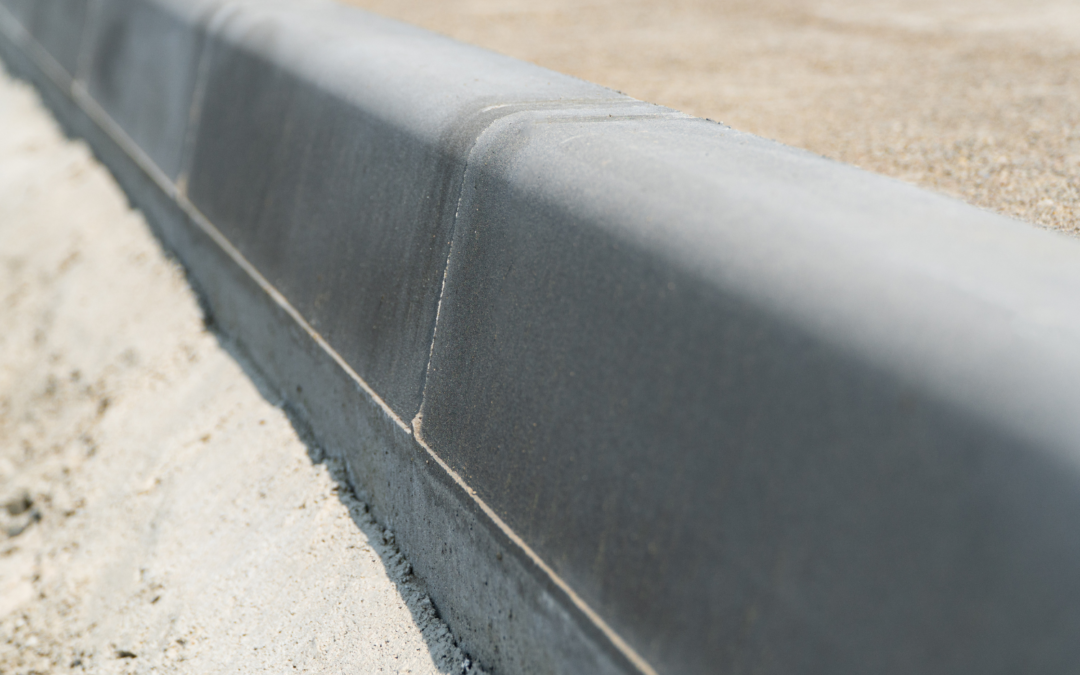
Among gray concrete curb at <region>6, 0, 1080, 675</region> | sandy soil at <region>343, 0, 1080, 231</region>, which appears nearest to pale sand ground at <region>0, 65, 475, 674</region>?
gray concrete curb at <region>6, 0, 1080, 675</region>

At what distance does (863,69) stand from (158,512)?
13.7 feet

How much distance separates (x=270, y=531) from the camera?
2.42m

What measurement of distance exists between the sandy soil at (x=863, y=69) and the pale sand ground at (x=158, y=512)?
2.23m

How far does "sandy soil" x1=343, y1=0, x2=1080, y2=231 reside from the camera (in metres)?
3.10

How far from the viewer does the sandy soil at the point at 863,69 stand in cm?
310

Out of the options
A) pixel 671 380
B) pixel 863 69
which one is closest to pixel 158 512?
pixel 671 380

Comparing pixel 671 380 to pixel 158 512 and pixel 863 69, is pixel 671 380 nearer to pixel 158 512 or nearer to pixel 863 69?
pixel 158 512

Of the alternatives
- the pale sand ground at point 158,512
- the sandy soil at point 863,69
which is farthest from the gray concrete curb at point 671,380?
the sandy soil at point 863,69

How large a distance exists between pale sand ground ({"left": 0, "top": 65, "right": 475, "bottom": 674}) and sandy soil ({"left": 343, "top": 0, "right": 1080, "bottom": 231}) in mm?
2234

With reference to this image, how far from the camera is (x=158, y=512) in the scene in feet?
8.94

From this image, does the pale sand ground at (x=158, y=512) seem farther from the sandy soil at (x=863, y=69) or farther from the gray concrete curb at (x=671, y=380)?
the sandy soil at (x=863, y=69)

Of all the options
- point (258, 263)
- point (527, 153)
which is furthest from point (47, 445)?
point (527, 153)

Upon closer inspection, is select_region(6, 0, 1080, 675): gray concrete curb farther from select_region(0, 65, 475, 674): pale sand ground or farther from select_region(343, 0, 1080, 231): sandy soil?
select_region(343, 0, 1080, 231): sandy soil

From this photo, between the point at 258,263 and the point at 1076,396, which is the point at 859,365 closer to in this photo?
the point at 1076,396
